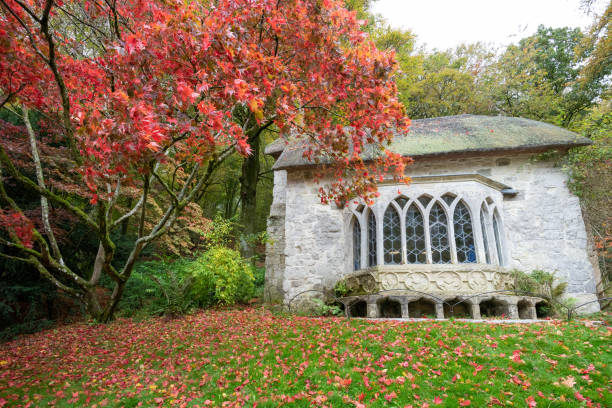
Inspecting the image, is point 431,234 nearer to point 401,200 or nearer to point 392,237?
point 392,237

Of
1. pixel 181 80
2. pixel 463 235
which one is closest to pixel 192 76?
pixel 181 80

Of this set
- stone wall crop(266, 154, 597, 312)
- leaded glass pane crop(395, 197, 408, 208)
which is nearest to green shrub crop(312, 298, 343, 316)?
stone wall crop(266, 154, 597, 312)

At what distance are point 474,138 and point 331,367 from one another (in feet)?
22.5

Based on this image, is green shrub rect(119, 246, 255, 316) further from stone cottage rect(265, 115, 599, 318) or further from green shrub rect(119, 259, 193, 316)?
stone cottage rect(265, 115, 599, 318)

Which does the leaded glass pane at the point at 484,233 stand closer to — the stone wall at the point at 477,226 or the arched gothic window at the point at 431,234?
the arched gothic window at the point at 431,234

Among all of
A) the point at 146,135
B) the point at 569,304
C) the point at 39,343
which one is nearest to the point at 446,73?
the point at 569,304

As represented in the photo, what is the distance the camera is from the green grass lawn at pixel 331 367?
341cm

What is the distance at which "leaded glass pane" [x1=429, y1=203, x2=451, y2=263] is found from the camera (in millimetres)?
7477

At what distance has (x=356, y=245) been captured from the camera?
856cm

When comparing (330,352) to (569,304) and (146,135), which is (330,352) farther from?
(569,304)

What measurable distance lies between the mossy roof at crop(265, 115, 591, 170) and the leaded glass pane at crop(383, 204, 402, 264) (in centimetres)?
160

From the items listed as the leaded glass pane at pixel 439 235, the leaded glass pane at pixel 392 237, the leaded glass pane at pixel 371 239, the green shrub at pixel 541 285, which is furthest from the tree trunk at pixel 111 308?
the green shrub at pixel 541 285

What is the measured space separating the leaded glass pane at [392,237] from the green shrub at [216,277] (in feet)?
12.9

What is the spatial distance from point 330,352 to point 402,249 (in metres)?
3.65
